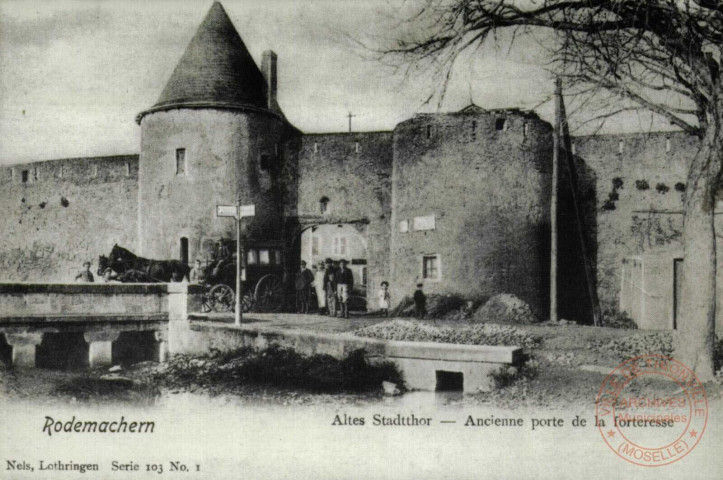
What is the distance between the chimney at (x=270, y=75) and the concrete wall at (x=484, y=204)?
11.9 feet

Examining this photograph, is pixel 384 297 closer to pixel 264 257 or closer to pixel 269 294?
pixel 269 294

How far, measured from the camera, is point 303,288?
1395 centimetres

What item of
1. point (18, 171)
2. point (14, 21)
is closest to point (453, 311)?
point (14, 21)

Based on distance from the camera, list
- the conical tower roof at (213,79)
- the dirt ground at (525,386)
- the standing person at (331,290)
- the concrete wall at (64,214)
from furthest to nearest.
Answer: the concrete wall at (64,214), the conical tower roof at (213,79), the standing person at (331,290), the dirt ground at (525,386)

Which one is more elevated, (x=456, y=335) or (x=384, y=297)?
(x=384, y=297)

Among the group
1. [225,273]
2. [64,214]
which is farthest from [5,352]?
[64,214]

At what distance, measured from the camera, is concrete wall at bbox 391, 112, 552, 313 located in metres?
12.8

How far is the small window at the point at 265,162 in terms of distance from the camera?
1520cm

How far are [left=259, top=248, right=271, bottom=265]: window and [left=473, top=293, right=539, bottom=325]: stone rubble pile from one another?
4746mm

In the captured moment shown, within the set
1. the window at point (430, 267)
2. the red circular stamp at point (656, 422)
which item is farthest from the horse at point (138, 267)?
the red circular stamp at point (656, 422)

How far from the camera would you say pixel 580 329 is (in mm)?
10305

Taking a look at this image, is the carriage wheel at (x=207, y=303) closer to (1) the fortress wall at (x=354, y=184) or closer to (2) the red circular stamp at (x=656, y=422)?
(1) the fortress wall at (x=354, y=184)

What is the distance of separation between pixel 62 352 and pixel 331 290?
5125 mm

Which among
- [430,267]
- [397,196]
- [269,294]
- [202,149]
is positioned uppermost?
[202,149]
